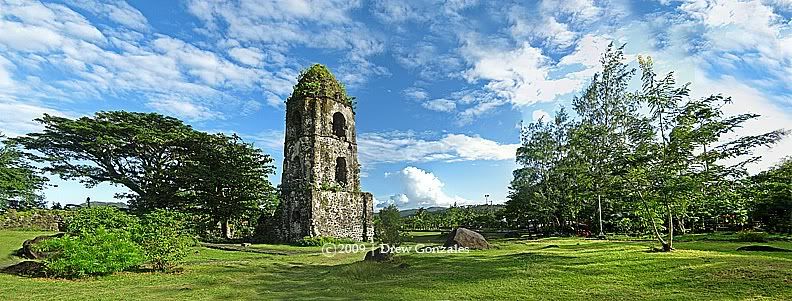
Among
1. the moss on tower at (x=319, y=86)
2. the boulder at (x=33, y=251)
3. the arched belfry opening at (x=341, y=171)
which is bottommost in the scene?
the boulder at (x=33, y=251)

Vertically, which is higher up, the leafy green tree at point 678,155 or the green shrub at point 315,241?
the leafy green tree at point 678,155

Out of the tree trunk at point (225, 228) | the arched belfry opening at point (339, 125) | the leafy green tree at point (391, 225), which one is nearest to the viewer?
the leafy green tree at point (391, 225)

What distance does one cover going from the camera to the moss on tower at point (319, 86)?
2731 centimetres

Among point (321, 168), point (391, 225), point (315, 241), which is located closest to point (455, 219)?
point (321, 168)

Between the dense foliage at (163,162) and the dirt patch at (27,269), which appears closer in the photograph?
the dirt patch at (27,269)

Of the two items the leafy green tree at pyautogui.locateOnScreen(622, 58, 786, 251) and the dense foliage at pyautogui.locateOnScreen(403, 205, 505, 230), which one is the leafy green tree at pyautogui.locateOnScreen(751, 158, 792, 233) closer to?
the leafy green tree at pyautogui.locateOnScreen(622, 58, 786, 251)

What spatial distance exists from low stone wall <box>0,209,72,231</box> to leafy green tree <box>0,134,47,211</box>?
118cm

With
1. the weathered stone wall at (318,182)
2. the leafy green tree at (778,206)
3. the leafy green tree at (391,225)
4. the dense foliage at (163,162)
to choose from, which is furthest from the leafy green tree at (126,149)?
the leafy green tree at (778,206)

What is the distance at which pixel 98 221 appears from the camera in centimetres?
1193

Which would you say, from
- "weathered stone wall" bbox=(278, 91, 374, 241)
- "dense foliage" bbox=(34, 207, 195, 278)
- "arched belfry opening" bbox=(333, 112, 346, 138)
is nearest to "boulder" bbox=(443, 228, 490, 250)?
"dense foliage" bbox=(34, 207, 195, 278)

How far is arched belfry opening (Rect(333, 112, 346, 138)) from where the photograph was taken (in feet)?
92.7

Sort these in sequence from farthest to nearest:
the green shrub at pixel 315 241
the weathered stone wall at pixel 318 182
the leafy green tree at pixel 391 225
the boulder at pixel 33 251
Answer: the weathered stone wall at pixel 318 182
the green shrub at pixel 315 241
the leafy green tree at pixel 391 225
the boulder at pixel 33 251

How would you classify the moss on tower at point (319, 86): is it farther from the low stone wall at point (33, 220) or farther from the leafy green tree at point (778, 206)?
the leafy green tree at point (778, 206)

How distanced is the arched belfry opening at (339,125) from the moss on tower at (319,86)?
3.12 feet
